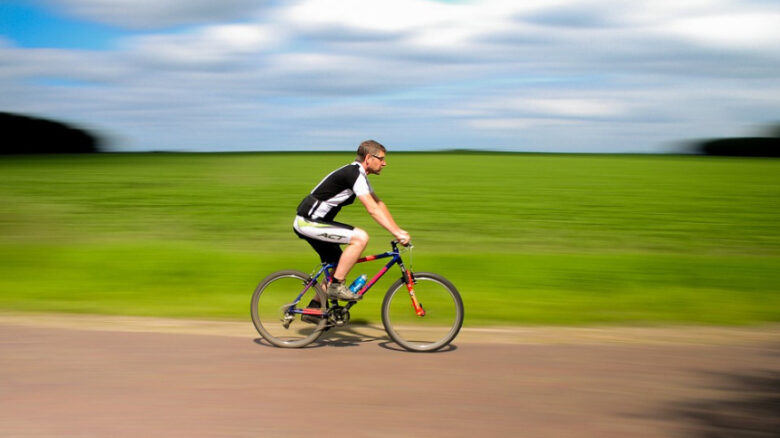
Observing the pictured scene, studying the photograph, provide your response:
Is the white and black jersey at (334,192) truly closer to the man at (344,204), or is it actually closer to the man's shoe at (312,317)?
the man at (344,204)

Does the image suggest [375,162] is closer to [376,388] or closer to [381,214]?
[381,214]

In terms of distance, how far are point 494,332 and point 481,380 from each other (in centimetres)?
237

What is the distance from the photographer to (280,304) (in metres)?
7.61

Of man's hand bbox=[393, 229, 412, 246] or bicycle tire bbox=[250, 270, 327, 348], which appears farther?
bicycle tire bbox=[250, 270, 327, 348]

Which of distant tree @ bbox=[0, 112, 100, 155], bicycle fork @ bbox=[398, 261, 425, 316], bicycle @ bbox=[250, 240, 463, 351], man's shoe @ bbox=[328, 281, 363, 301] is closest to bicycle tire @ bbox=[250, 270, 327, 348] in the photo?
bicycle @ bbox=[250, 240, 463, 351]

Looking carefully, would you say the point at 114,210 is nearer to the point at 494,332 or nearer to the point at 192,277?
the point at 192,277

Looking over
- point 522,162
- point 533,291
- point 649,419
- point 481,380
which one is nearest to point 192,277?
point 533,291

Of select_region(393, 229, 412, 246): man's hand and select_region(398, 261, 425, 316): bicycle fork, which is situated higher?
select_region(393, 229, 412, 246): man's hand

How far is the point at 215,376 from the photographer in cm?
606

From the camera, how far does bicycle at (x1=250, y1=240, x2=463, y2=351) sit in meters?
7.34

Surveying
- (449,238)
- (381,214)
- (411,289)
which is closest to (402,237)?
(381,214)

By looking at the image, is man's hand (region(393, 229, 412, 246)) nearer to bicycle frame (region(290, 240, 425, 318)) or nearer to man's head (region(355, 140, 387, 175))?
bicycle frame (region(290, 240, 425, 318))

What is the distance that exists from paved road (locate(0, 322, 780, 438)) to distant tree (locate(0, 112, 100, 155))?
39760 millimetres

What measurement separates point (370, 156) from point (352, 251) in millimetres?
921
